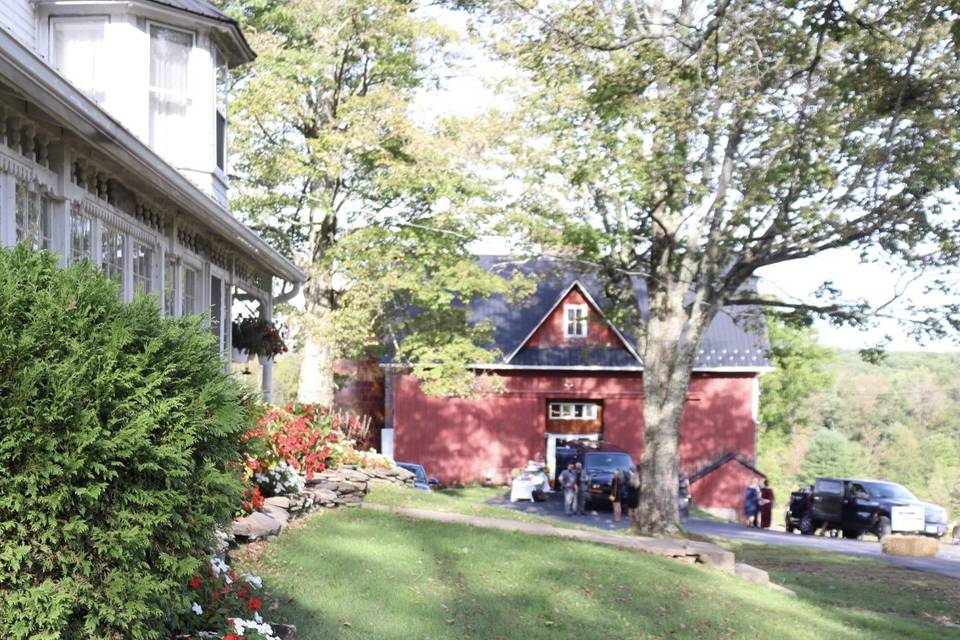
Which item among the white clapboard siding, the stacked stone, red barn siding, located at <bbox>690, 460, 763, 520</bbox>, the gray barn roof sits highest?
the white clapboard siding

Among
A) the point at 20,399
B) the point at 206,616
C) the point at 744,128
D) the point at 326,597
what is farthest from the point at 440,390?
the point at 20,399

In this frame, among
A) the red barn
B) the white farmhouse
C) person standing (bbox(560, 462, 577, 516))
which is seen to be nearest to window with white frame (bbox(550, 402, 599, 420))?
the red barn

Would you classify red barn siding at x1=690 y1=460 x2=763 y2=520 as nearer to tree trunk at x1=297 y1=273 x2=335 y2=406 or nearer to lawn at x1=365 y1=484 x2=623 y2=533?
tree trunk at x1=297 y1=273 x2=335 y2=406

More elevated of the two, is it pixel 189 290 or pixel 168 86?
pixel 168 86

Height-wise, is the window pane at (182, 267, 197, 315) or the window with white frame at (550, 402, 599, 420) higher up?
the window pane at (182, 267, 197, 315)

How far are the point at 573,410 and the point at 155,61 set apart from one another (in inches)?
1163

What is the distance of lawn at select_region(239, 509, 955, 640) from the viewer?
944cm

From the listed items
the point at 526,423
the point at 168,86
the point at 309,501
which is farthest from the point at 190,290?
the point at 526,423

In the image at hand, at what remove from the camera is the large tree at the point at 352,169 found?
2697 centimetres

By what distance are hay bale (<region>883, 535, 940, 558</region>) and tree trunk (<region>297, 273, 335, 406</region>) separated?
538 inches

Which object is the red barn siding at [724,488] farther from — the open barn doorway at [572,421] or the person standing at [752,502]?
the person standing at [752,502]

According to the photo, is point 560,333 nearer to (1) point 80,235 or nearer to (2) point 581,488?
(2) point 581,488

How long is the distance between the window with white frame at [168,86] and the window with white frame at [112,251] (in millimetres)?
3316

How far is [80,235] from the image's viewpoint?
33.5 ft
